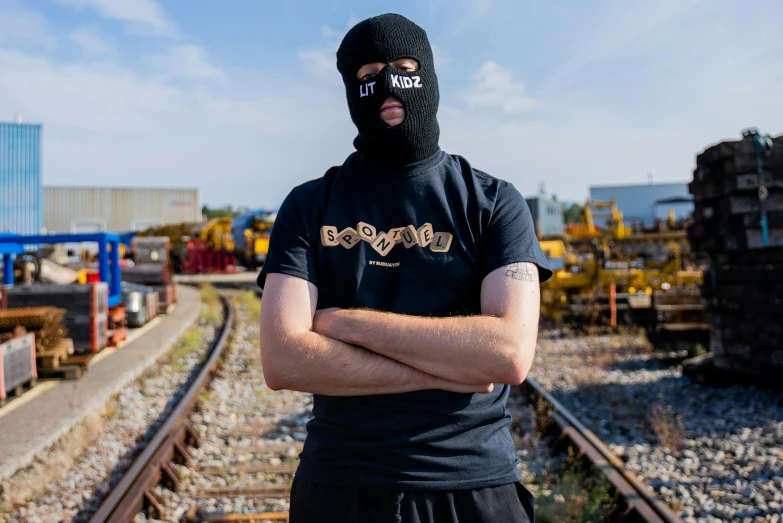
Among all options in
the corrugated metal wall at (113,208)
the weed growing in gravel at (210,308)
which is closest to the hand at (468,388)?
the weed growing in gravel at (210,308)

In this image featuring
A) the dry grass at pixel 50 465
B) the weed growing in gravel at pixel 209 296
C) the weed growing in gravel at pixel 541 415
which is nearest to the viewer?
the dry grass at pixel 50 465

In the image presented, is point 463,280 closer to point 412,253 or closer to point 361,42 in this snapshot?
point 412,253

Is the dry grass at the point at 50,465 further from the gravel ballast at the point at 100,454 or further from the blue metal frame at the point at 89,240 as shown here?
the blue metal frame at the point at 89,240

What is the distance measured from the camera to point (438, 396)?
1.77m

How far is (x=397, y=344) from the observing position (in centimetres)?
176

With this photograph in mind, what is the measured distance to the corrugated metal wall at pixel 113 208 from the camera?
4997 centimetres

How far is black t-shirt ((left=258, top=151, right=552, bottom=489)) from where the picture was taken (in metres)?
1.70

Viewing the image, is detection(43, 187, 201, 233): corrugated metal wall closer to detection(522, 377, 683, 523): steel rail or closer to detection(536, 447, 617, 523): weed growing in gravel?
detection(522, 377, 683, 523): steel rail

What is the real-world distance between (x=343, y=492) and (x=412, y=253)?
0.71 m

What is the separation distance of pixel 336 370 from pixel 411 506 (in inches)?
16.8

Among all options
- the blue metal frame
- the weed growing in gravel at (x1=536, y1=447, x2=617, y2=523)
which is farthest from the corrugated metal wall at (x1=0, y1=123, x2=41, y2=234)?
the weed growing in gravel at (x1=536, y1=447, x2=617, y2=523)

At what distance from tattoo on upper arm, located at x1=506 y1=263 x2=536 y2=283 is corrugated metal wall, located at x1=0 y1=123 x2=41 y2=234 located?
3841 cm

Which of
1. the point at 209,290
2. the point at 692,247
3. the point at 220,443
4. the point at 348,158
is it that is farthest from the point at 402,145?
the point at 209,290

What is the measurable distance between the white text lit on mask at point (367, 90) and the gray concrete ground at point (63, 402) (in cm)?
410
